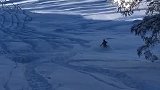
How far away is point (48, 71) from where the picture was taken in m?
15.6

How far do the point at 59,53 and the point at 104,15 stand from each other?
10.5 metres

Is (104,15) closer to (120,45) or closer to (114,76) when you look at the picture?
(120,45)

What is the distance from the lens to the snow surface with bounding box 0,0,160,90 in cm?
1384

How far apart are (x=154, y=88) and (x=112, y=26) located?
44.1ft

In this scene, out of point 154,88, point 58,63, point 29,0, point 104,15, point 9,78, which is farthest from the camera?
A: point 29,0

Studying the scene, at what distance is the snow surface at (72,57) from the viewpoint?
13844mm

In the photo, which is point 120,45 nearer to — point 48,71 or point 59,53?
point 59,53

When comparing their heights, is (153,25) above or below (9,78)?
above

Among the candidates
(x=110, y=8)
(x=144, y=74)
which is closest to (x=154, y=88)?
(x=144, y=74)

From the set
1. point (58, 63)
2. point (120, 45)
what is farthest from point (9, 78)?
point (120, 45)

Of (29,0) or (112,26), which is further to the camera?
(29,0)

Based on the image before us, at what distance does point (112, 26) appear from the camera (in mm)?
26203

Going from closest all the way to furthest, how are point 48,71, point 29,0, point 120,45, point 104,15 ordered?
1. point 48,71
2. point 120,45
3. point 104,15
4. point 29,0

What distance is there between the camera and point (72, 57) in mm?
18109
